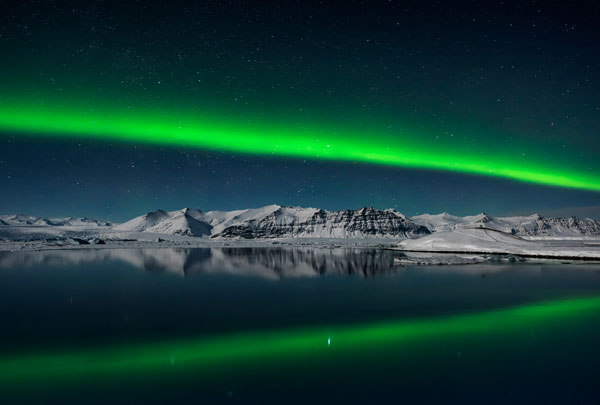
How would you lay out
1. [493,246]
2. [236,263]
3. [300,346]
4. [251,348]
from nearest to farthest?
1. [251,348]
2. [300,346]
3. [236,263]
4. [493,246]

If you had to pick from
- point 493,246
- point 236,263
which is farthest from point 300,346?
point 493,246

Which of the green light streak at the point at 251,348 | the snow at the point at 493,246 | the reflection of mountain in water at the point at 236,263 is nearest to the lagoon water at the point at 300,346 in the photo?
the green light streak at the point at 251,348

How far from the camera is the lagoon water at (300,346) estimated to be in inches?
377

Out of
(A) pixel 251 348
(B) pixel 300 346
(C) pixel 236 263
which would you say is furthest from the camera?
(C) pixel 236 263

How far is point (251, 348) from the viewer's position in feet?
42.5

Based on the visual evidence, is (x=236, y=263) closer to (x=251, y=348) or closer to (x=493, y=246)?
(x=251, y=348)

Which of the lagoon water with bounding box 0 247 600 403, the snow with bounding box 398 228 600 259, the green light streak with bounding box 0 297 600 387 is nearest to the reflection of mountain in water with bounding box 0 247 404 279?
the lagoon water with bounding box 0 247 600 403

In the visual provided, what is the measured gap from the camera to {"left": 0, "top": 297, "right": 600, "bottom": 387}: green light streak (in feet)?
36.1

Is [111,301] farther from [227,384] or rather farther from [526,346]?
[526,346]

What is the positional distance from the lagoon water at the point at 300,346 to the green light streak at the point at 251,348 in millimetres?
60

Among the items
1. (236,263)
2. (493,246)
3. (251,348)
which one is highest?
(493,246)

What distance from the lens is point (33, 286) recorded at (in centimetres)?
2811

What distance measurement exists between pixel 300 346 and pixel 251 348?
163cm

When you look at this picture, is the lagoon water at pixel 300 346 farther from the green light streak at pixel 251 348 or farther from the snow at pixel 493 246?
the snow at pixel 493 246
